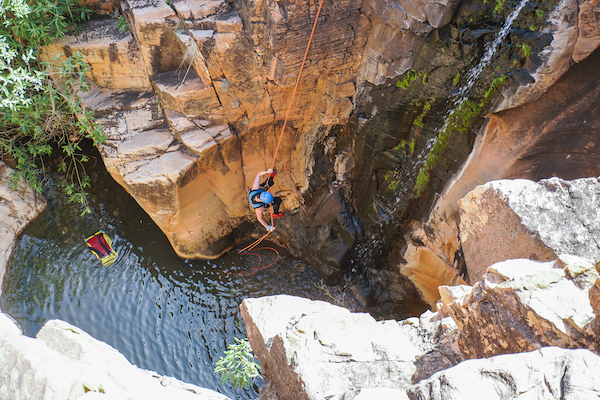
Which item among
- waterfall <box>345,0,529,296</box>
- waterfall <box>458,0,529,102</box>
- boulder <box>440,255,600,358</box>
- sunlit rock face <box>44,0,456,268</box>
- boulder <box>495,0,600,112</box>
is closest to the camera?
boulder <box>440,255,600,358</box>

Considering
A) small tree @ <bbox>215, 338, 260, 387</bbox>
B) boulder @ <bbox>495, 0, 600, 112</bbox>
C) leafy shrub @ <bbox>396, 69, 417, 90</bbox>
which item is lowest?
small tree @ <bbox>215, 338, 260, 387</bbox>

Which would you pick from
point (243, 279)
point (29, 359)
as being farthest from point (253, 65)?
point (29, 359)

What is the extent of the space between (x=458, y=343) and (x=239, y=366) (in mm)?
3509

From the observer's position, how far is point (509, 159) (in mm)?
4695

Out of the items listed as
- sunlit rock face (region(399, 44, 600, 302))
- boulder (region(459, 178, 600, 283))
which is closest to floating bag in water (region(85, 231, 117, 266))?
sunlit rock face (region(399, 44, 600, 302))

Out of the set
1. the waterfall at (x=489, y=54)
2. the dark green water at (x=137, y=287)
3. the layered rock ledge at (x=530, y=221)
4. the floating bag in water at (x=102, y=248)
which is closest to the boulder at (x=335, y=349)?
the layered rock ledge at (x=530, y=221)

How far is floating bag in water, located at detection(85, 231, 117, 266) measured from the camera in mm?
6938

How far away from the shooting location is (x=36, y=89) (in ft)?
20.2

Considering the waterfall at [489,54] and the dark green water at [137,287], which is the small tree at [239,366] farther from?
the waterfall at [489,54]

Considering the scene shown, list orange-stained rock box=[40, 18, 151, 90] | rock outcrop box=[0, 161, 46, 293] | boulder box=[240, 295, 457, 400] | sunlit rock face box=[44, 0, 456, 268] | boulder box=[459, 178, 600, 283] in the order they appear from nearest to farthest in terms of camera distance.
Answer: boulder box=[240, 295, 457, 400], boulder box=[459, 178, 600, 283], sunlit rock face box=[44, 0, 456, 268], orange-stained rock box=[40, 18, 151, 90], rock outcrop box=[0, 161, 46, 293]

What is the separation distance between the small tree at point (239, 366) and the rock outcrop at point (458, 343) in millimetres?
1600

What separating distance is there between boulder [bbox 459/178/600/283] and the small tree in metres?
3.55

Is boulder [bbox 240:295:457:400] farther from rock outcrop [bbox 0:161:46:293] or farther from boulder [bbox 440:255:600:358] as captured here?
rock outcrop [bbox 0:161:46:293]

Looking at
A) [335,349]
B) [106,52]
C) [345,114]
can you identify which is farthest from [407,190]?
[106,52]
